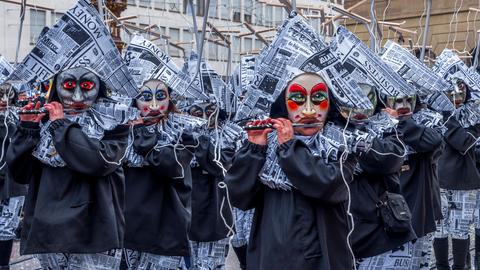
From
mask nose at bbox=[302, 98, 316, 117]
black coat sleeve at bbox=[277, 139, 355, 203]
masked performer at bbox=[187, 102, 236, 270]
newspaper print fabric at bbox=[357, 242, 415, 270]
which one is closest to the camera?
black coat sleeve at bbox=[277, 139, 355, 203]

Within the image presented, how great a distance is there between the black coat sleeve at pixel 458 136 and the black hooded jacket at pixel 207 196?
2.46 m

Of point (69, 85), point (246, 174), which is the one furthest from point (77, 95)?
point (246, 174)

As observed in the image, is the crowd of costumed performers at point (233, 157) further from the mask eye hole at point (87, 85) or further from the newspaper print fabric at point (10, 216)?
the newspaper print fabric at point (10, 216)

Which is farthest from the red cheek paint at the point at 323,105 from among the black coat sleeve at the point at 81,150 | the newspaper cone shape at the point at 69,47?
the newspaper cone shape at the point at 69,47

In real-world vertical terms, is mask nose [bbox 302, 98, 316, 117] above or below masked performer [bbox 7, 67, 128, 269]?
above

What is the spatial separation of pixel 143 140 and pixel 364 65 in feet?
6.57

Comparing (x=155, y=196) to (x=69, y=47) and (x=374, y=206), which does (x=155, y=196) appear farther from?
(x=374, y=206)

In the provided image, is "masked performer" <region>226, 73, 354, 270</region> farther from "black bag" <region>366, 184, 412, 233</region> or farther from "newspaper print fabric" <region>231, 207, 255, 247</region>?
"newspaper print fabric" <region>231, 207, 255, 247</region>

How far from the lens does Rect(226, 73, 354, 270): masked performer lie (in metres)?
4.49

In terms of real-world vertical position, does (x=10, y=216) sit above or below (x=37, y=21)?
below

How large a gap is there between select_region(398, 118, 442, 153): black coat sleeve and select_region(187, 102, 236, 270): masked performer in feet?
5.62

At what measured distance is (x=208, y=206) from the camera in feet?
24.5

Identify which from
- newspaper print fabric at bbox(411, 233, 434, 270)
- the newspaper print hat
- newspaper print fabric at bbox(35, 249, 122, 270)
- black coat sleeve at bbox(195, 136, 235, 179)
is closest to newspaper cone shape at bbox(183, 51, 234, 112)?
black coat sleeve at bbox(195, 136, 235, 179)

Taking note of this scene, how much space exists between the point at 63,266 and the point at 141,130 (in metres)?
1.48
